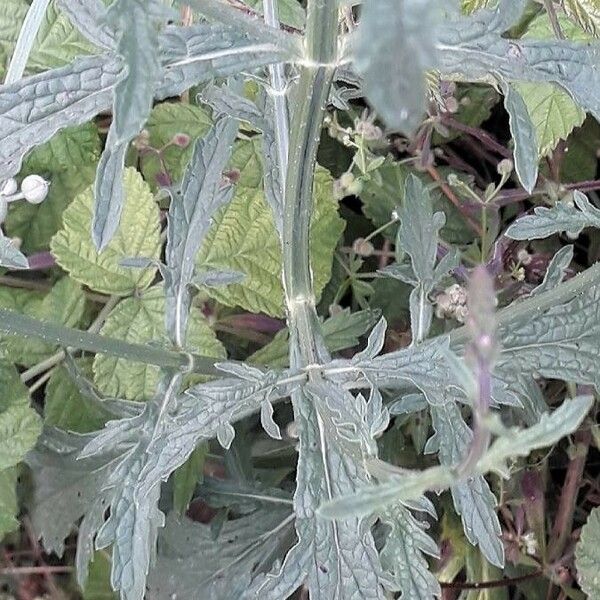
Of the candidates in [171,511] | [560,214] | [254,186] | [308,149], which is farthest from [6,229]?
[560,214]

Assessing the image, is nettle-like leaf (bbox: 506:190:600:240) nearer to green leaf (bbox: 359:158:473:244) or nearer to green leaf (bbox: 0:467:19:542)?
green leaf (bbox: 359:158:473:244)

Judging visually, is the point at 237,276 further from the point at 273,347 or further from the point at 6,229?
the point at 6,229

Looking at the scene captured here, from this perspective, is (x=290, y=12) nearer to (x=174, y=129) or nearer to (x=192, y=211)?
(x=174, y=129)

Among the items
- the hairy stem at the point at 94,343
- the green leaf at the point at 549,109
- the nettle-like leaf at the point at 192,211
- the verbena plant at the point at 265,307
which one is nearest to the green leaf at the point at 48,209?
the verbena plant at the point at 265,307

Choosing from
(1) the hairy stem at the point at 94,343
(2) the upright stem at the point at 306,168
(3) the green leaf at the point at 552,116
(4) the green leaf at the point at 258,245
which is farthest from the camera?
(4) the green leaf at the point at 258,245

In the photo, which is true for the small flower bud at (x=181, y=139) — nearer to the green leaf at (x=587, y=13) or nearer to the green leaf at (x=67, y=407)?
the green leaf at (x=67, y=407)

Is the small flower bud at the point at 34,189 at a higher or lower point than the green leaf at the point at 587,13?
lower
